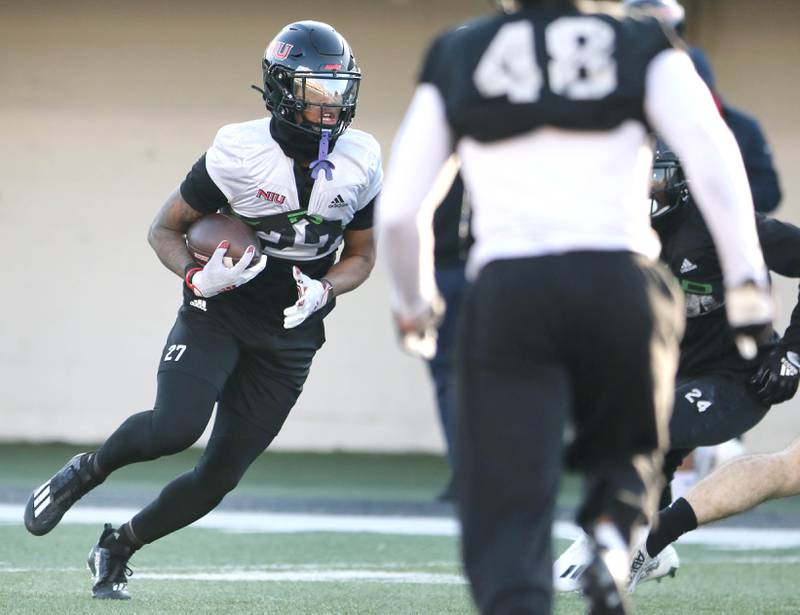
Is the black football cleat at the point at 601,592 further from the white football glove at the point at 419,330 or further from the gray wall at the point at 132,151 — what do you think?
the gray wall at the point at 132,151

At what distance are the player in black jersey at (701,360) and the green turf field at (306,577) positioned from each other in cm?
22

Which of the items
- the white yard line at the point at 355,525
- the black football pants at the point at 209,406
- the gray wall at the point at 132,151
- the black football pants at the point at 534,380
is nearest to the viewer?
the black football pants at the point at 534,380

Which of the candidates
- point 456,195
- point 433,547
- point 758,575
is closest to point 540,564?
point 456,195

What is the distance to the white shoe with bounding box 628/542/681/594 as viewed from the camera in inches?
179

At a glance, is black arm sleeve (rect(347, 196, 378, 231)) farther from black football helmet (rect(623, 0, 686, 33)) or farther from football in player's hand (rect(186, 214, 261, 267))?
black football helmet (rect(623, 0, 686, 33))

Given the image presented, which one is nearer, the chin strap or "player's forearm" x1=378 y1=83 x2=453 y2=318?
"player's forearm" x1=378 y1=83 x2=453 y2=318

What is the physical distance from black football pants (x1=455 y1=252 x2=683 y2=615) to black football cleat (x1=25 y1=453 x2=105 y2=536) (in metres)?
2.25

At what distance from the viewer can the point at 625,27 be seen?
262 cm

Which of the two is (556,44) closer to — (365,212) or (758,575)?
(365,212)

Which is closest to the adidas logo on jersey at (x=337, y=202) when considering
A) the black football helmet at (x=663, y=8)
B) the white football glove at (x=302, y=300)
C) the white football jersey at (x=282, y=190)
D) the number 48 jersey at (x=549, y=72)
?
the white football jersey at (x=282, y=190)

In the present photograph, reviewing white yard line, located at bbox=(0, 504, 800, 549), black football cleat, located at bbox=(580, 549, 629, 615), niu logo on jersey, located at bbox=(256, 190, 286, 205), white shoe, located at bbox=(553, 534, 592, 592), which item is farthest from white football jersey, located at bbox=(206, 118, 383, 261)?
white yard line, located at bbox=(0, 504, 800, 549)

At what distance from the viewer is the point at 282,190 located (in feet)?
15.2

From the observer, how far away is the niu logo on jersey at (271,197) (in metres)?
4.64

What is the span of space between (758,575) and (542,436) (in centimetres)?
352
